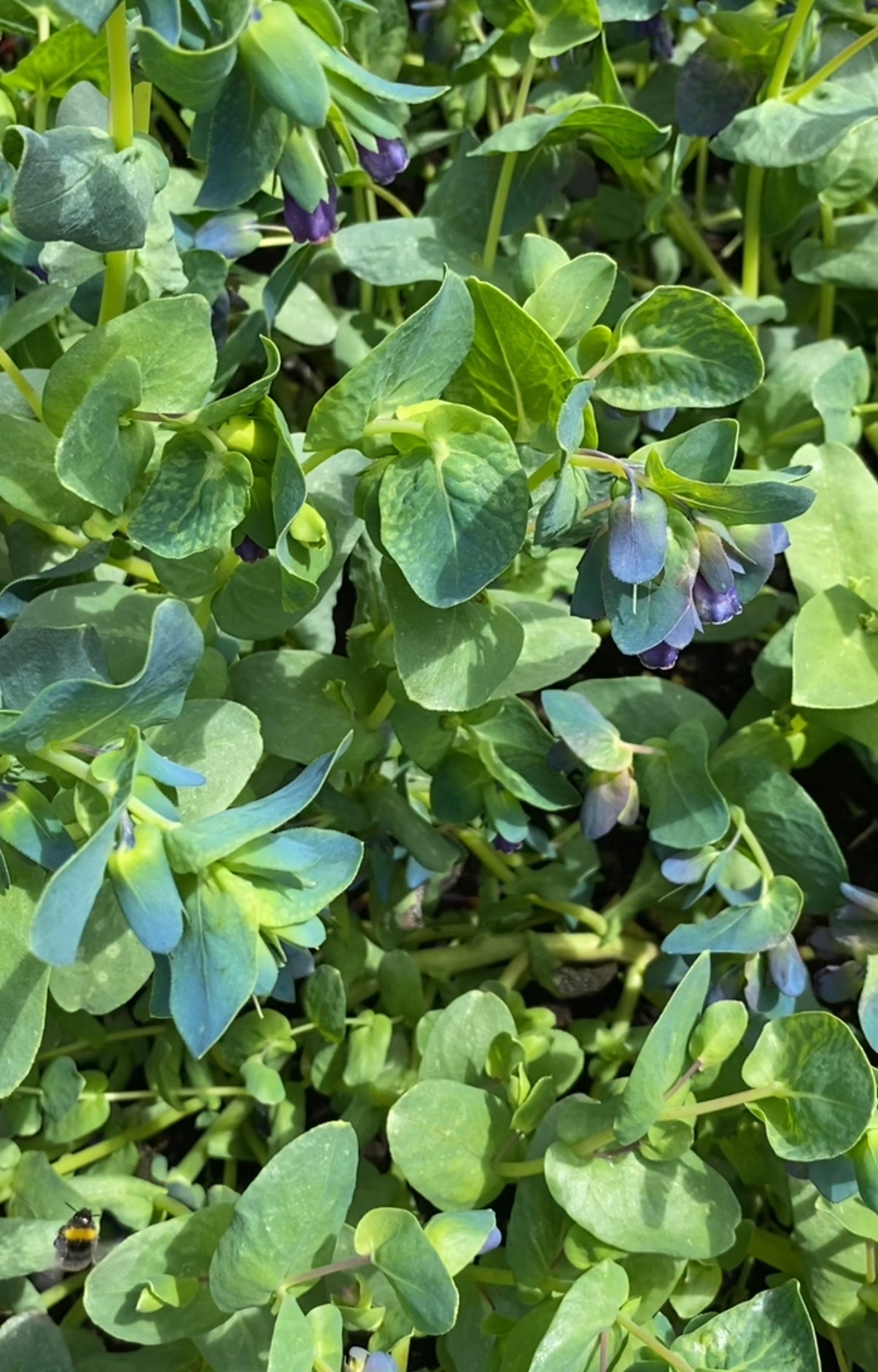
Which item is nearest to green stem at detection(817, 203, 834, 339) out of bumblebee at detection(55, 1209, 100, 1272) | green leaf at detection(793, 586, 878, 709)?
green leaf at detection(793, 586, 878, 709)

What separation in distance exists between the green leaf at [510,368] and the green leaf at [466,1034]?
42 centimetres

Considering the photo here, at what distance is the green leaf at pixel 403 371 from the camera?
626 mm

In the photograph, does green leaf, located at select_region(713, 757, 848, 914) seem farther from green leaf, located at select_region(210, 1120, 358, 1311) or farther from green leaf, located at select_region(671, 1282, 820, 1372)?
green leaf, located at select_region(210, 1120, 358, 1311)

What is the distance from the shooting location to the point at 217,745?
744 millimetres

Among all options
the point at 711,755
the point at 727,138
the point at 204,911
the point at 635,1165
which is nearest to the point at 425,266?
the point at 727,138

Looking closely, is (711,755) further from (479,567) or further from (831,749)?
(479,567)

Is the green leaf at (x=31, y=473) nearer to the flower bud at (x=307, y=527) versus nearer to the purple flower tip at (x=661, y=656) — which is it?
the flower bud at (x=307, y=527)

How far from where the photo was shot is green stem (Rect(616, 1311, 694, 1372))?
0.73 meters

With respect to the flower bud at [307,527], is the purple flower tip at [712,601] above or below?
below

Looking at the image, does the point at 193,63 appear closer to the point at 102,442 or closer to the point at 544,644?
the point at 102,442

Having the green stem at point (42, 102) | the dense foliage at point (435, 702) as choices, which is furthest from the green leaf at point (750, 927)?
the green stem at point (42, 102)

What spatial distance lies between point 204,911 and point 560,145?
0.70m

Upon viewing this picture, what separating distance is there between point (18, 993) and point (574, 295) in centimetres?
55

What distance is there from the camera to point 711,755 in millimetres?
1022
